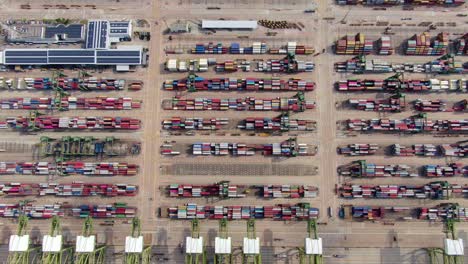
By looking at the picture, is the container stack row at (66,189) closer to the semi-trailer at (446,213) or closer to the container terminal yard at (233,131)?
the container terminal yard at (233,131)

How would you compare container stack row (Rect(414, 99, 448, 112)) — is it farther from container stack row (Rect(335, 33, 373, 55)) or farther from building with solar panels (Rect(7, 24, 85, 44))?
building with solar panels (Rect(7, 24, 85, 44))

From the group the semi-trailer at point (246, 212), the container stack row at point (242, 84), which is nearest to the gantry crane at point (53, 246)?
the semi-trailer at point (246, 212)

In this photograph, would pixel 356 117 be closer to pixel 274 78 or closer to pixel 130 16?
pixel 274 78

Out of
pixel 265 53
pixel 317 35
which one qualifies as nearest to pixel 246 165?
pixel 265 53

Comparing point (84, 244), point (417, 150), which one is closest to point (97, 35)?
point (84, 244)

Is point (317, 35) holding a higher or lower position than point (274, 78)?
higher

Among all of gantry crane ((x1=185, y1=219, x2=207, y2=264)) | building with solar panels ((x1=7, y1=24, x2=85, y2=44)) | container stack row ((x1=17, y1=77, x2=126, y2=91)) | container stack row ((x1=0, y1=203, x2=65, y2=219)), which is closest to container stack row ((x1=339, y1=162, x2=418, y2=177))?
gantry crane ((x1=185, y1=219, x2=207, y2=264))

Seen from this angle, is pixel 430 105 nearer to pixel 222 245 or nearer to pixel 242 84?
pixel 242 84
